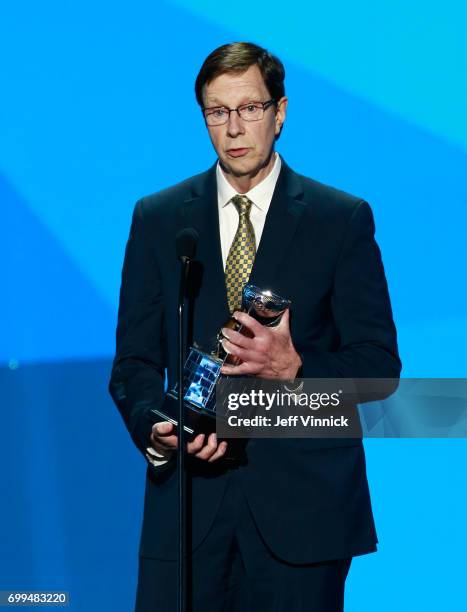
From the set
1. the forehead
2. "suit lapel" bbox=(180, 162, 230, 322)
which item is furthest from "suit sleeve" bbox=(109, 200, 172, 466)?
the forehead

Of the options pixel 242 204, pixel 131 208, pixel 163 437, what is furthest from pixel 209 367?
pixel 131 208

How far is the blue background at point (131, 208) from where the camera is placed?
10.4 feet

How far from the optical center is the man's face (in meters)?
2.36

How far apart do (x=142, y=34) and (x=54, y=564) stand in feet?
5.02

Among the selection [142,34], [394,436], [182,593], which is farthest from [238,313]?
[142,34]

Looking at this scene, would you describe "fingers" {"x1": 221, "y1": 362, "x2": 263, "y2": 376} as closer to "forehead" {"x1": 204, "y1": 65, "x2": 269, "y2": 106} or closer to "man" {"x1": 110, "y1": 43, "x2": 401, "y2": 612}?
"man" {"x1": 110, "y1": 43, "x2": 401, "y2": 612}

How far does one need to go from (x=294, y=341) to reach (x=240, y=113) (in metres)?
0.48

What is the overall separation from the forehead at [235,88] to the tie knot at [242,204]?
0.64 ft

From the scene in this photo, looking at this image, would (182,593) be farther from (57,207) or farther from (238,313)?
(57,207)

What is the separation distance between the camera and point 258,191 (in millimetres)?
2420

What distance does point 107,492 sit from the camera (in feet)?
11.0

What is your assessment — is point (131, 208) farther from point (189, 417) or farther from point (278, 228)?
point (189, 417)

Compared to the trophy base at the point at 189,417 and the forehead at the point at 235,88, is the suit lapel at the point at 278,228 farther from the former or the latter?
the trophy base at the point at 189,417

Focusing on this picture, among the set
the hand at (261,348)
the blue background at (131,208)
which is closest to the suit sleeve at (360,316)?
the hand at (261,348)
